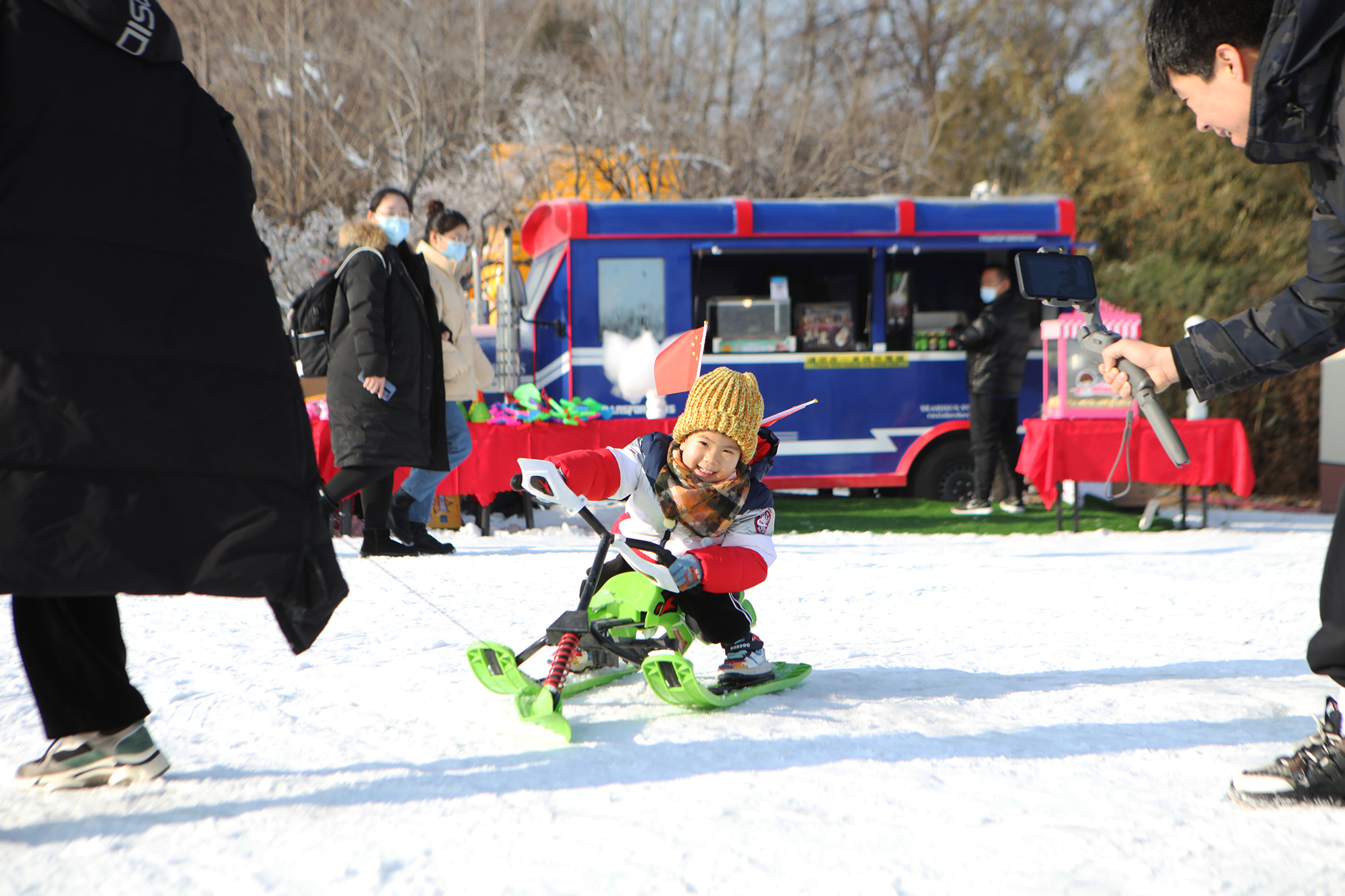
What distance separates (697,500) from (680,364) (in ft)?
2.60

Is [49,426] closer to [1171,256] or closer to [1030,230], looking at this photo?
[1030,230]

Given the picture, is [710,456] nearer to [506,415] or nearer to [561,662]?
[561,662]

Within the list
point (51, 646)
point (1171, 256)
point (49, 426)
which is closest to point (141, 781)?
point (51, 646)

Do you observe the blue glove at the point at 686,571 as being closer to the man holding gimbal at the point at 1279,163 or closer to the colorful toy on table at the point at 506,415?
the man holding gimbal at the point at 1279,163

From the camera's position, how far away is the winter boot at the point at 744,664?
2957mm

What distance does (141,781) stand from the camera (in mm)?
2205

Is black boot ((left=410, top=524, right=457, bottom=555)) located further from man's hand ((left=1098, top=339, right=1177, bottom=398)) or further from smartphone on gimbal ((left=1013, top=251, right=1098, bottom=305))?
man's hand ((left=1098, top=339, right=1177, bottom=398))

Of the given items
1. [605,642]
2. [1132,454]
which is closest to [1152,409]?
[605,642]

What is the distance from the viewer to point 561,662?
2.62 m

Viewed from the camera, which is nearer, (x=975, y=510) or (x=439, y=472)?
(x=439, y=472)

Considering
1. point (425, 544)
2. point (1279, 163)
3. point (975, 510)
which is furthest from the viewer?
point (975, 510)

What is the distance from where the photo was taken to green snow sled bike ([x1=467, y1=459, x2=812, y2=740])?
2564mm

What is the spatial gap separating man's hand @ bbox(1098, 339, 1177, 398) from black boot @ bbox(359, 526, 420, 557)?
3997 mm

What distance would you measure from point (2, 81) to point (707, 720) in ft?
6.55
